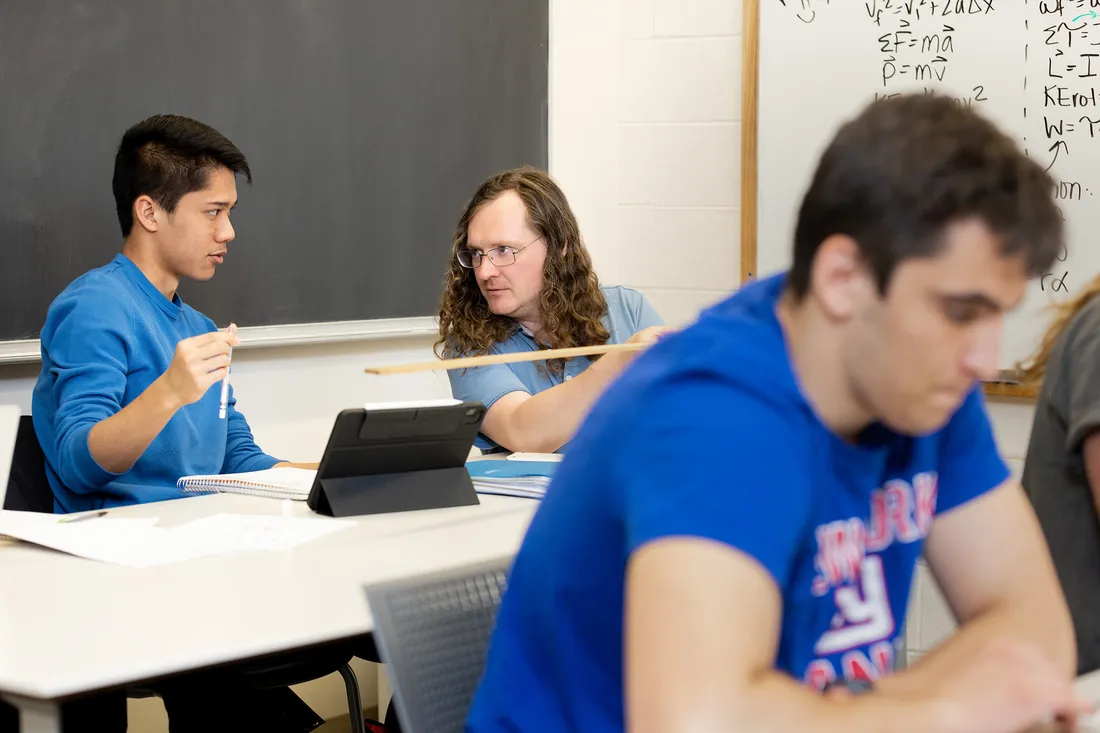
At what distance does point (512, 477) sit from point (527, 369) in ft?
1.48

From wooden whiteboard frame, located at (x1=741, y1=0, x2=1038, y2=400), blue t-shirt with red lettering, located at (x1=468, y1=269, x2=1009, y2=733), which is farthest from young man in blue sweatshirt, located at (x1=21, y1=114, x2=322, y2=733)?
wooden whiteboard frame, located at (x1=741, y1=0, x2=1038, y2=400)

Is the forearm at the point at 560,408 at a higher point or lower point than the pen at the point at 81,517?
higher

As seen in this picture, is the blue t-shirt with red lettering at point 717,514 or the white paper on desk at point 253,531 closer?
the blue t-shirt with red lettering at point 717,514

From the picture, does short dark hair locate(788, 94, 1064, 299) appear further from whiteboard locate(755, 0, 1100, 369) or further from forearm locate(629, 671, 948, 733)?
whiteboard locate(755, 0, 1100, 369)

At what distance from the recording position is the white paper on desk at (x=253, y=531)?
1643 mm

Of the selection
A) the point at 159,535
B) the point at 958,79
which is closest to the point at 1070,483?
the point at 159,535

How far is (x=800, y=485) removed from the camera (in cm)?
77

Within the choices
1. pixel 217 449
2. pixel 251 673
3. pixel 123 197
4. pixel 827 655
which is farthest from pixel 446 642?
pixel 123 197

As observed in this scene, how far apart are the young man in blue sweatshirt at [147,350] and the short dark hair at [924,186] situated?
55.9 inches

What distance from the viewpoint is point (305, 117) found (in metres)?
2.92

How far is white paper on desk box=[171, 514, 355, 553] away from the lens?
1643mm

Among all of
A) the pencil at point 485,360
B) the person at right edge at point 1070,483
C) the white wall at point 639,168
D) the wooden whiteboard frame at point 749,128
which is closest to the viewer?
the person at right edge at point 1070,483

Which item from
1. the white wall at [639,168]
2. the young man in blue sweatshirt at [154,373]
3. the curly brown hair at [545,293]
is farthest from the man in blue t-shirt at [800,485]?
the white wall at [639,168]

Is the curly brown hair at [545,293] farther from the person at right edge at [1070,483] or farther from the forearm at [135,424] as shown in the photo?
the person at right edge at [1070,483]
